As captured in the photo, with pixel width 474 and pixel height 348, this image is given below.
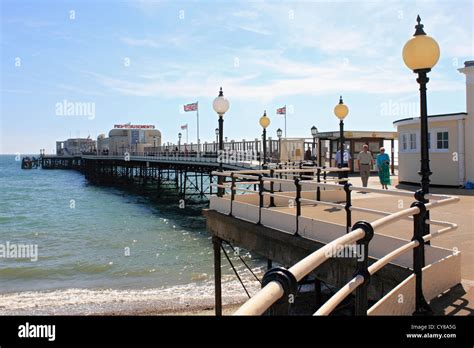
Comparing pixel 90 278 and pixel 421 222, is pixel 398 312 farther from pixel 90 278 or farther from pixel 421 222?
pixel 90 278

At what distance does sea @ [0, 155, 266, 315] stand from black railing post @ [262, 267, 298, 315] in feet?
26.8

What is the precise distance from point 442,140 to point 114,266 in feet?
41.6

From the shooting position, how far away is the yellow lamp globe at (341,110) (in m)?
11.5

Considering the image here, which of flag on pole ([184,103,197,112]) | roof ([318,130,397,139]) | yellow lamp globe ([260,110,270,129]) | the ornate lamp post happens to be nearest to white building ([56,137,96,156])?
flag on pole ([184,103,197,112])

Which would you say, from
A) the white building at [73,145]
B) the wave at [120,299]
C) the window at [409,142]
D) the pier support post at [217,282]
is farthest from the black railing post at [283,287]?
the white building at [73,145]

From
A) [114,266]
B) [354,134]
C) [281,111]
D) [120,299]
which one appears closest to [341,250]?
[120,299]

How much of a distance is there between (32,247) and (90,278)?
7670 millimetres

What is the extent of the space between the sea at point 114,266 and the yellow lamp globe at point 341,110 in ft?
14.4

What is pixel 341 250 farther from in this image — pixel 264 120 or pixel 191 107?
pixel 191 107
